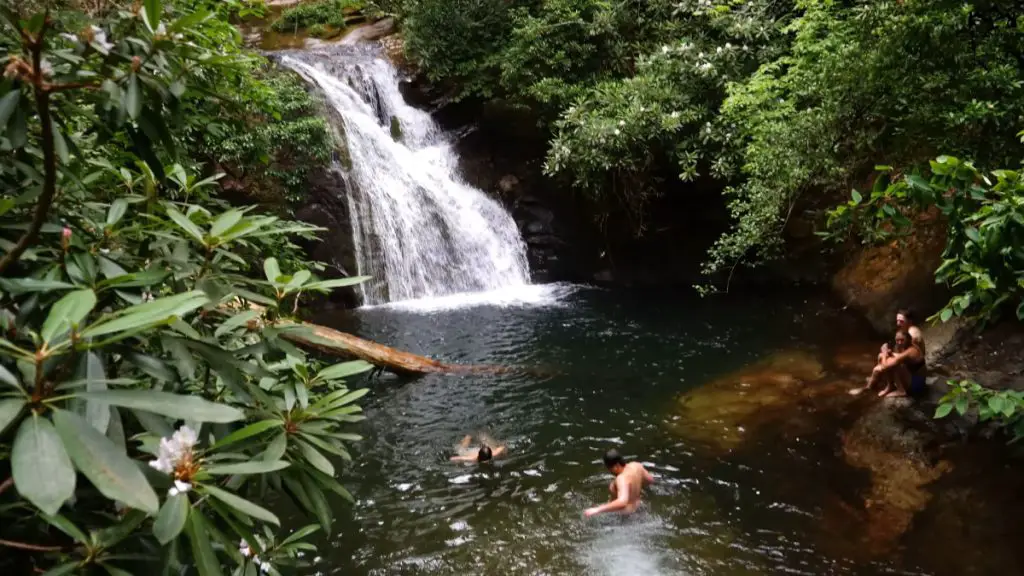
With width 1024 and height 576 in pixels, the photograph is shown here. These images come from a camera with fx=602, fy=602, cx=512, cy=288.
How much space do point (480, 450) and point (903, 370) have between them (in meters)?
4.61

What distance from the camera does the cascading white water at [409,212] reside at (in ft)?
42.1

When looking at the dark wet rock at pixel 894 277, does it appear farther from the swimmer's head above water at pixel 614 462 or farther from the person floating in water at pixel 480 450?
the person floating in water at pixel 480 450

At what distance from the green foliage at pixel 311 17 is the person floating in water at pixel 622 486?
17.6 metres

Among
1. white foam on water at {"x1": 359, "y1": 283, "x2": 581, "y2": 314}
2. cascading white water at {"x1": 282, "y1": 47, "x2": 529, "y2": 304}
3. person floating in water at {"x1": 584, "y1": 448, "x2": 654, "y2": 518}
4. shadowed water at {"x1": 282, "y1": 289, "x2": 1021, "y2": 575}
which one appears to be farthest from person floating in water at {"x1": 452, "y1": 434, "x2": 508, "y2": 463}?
cascading white water at {"x1": 282, "y1": 47, "x2": 529, "y2": 304}

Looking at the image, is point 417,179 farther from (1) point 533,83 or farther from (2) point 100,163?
(2) point 100,163

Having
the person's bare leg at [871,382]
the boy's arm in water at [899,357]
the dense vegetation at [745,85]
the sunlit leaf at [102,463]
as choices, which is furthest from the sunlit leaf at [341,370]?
the person's bare leg at [871,382]

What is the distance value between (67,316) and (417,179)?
508 inches

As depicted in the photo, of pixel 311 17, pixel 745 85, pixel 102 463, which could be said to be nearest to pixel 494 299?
pixel 745 85

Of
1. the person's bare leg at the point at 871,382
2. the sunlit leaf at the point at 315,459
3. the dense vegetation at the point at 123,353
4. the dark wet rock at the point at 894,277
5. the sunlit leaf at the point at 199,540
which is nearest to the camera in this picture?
the dense vegetation at the point at 123,353

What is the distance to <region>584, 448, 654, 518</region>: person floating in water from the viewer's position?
5008 mm

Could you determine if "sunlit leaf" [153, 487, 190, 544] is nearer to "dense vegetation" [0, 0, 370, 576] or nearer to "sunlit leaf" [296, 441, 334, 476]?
"dense vegetation" [0, 0, 370, 576]

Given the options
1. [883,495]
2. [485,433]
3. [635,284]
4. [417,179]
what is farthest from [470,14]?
[883,495]

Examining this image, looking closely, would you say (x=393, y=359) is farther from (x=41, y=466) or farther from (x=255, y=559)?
(x=41, y=466)

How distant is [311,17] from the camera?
→ 18719 millimetres
